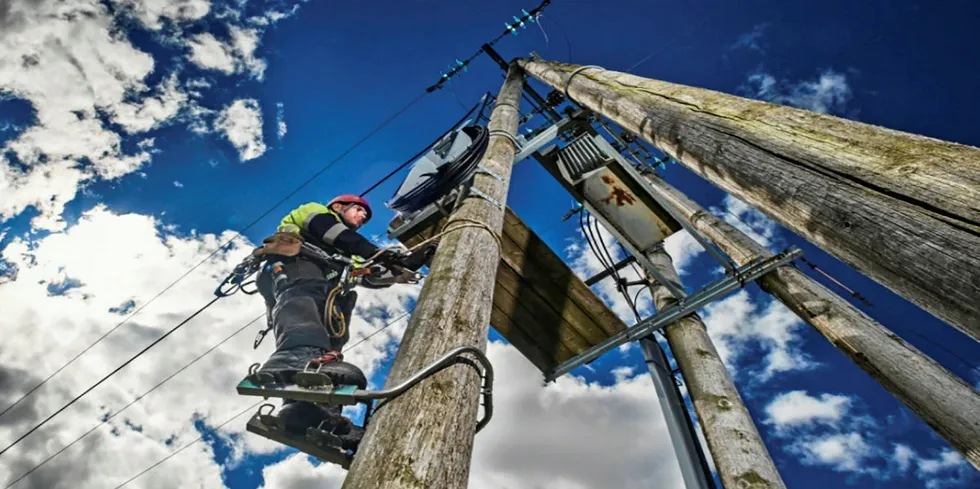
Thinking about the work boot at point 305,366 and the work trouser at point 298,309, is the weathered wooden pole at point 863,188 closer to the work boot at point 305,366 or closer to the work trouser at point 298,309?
the work boot at point 305,366

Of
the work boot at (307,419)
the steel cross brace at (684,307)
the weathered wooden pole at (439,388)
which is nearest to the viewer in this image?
the weathered wooden pole at (439,388)

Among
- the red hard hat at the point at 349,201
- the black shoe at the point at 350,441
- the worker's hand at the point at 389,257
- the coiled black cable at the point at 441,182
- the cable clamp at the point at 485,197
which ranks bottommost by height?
the black shoe at the point at 350,441

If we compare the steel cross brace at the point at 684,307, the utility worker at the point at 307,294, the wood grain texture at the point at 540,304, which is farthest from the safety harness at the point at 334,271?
the steel cross brace at the point at 684,307

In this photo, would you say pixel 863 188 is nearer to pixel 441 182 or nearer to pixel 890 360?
pixel 890 360

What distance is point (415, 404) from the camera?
1.34 m

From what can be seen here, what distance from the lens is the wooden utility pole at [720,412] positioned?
12.2 ft

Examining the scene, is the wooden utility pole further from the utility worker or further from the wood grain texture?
the utility worker

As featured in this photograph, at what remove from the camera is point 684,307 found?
5.15 metres

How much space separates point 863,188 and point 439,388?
1265mm

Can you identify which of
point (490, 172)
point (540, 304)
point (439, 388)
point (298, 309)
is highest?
point (540, 304)

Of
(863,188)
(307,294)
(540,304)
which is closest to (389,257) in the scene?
(307,294)

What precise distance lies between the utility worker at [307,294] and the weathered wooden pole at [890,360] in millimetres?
3477

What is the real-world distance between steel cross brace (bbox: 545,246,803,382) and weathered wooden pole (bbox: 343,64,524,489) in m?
3.26

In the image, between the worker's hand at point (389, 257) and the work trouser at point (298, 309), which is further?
the worker's hand at point (389, 257)
